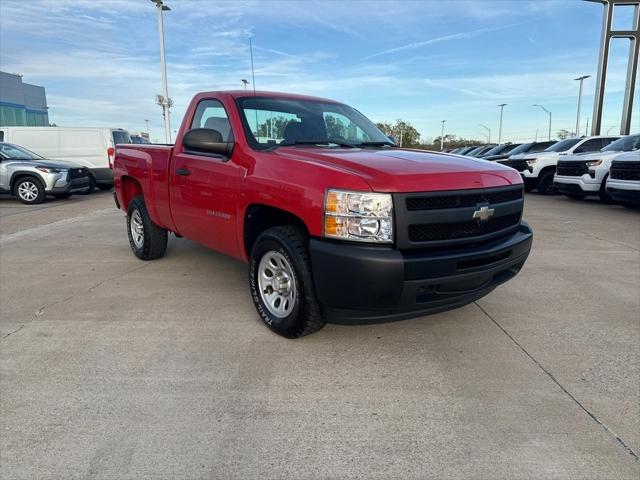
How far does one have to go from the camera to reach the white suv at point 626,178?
31.5 feet

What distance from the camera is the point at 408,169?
2990mm

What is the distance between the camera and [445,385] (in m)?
2.87

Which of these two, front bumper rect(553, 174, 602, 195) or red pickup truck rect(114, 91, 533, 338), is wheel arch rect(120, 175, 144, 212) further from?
front bumper rect(553, 174, 602, 195)

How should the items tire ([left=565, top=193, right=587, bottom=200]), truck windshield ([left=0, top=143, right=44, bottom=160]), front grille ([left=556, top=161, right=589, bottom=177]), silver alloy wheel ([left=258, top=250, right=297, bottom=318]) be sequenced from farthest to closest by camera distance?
tire ([left=565, top=193, right=587, bottom=200])
truck windshield ([left=0, top=143, right=44, bottom=160])
front grille ([left=556, top=161, right=589, bottom=177])
silver alloy wheel ([left=258, top=250, right=297, bottom=318])

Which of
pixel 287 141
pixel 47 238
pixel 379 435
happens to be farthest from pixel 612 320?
pixel 47 238

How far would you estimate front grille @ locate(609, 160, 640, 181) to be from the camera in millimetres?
9602

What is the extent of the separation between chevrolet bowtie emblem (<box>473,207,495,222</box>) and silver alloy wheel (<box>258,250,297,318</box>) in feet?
4.23

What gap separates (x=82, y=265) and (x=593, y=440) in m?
5.55

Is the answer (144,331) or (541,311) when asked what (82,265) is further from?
(541,311)

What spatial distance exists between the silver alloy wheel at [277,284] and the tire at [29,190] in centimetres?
1101

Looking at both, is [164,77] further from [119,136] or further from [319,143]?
[319,143]

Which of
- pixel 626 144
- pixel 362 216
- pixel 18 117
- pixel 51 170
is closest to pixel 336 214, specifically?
pixel 362 216

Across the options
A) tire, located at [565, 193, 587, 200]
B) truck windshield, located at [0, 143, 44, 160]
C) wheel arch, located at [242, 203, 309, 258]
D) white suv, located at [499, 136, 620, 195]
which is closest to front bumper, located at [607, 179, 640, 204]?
tire, located at [565, 193, 587, 200]

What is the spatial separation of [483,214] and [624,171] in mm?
8846
